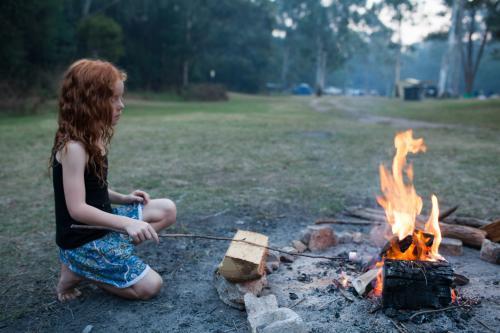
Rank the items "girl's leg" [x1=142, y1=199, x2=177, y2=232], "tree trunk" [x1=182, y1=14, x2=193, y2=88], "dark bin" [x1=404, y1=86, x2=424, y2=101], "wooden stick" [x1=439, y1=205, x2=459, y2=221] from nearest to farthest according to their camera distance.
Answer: "girl's leg" [x1=142, y1=199, x2=177, y2=232] < "wooden stick" [x1=439, y1=205, x2=459, y2=221] < "dark bin" [x1=404, y1=86, x2=424, y2=101] < "tree trunk" [x1=182, y1=14, x2=193, y2=88]

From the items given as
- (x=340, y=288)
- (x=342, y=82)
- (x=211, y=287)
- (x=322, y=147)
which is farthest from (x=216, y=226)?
(x=342, y=82)

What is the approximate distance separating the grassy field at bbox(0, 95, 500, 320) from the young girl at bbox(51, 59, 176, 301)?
463 mm

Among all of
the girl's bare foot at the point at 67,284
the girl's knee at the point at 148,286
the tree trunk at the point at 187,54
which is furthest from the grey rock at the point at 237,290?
the tree trunk at the point at 187,54

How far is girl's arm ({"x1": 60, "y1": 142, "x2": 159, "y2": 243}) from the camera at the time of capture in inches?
97.6

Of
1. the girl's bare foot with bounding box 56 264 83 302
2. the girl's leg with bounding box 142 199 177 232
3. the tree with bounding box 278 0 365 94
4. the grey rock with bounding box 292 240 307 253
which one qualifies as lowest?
the girl's bare foot with bounding box 56 264 83 302

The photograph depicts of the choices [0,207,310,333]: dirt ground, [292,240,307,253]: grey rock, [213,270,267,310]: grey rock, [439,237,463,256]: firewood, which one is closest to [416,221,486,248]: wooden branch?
[439,237,463,256]: firewood

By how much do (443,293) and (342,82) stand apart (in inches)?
3455

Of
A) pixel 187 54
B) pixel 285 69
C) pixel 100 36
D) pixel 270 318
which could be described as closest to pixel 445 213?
pixel 270 318

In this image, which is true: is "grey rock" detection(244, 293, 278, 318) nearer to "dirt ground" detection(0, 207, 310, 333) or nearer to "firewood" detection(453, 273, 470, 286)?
"dirt ground" detection(0, 207, 310, 333)

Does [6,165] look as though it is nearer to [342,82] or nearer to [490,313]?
[490,313]

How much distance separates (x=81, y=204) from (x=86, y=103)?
1.94 ft

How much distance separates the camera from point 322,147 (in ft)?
31.0

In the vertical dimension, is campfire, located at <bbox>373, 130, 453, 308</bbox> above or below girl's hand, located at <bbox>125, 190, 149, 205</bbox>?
below

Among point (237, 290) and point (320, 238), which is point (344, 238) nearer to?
point (320, 238)
